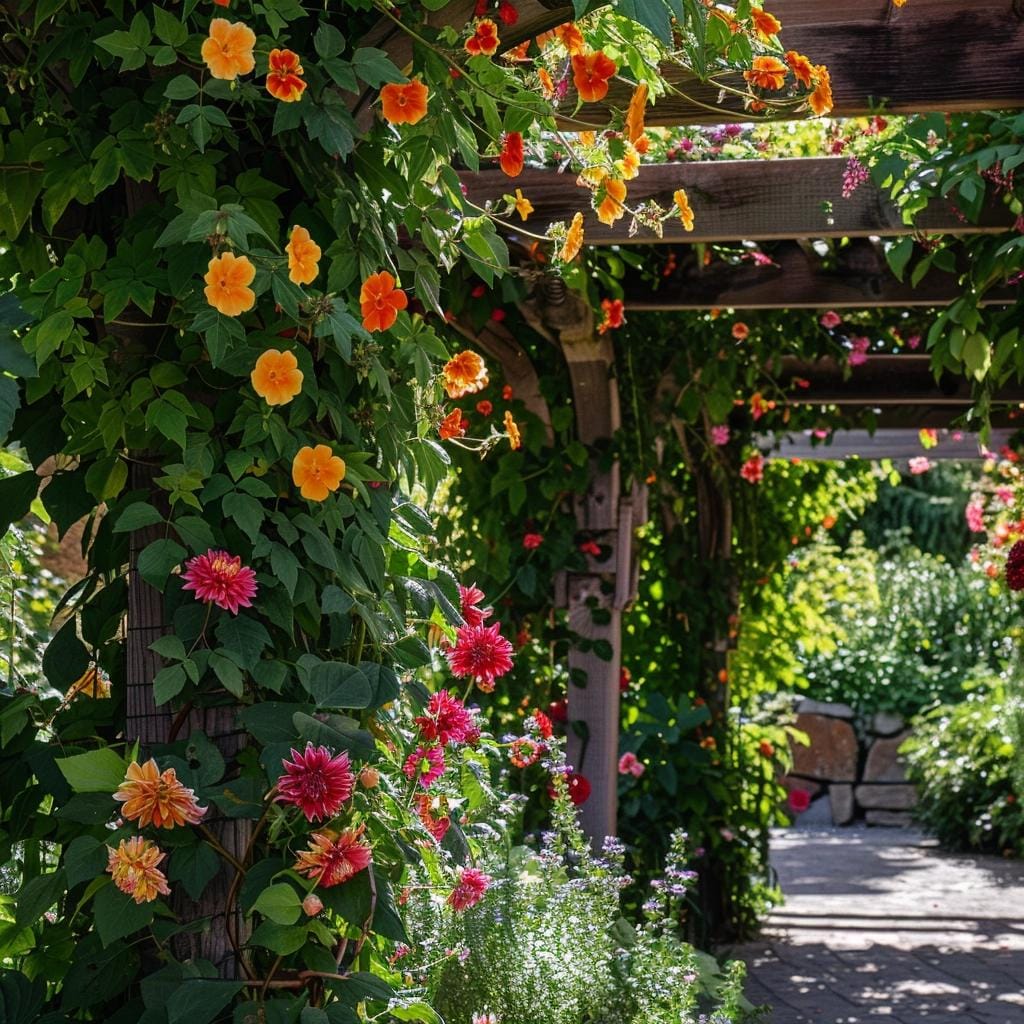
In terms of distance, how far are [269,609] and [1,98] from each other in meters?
0.63

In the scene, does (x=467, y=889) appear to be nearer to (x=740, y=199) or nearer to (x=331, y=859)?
(x=331, y=859)

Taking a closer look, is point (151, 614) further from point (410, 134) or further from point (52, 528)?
point (52, 528)

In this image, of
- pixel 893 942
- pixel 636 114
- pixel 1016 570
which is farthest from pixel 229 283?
pixel 893 942

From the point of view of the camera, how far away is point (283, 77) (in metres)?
1.32

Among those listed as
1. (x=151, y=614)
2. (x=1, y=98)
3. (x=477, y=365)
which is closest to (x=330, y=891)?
(x=151, y=614)

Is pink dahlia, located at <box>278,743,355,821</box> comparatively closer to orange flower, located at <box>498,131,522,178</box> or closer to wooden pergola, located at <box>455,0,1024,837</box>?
orange flower, located at <box>498,131,522,178</box>

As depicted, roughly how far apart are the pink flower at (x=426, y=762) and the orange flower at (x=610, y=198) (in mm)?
726

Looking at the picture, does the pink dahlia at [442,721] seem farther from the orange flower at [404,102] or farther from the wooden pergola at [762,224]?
the wooden pergola at [762,224]

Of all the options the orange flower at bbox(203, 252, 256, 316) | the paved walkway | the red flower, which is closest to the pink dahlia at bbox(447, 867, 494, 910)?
the orange flower at bbox(203, 252, 256, 316)

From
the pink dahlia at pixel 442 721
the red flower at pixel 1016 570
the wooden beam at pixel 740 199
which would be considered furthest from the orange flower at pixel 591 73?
the red flower at pixel 1016 570

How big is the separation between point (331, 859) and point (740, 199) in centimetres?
225

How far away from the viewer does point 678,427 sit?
475 centimetres

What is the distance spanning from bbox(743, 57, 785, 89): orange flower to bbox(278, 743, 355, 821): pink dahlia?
1086 millimetres

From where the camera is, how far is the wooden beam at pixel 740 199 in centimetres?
309
